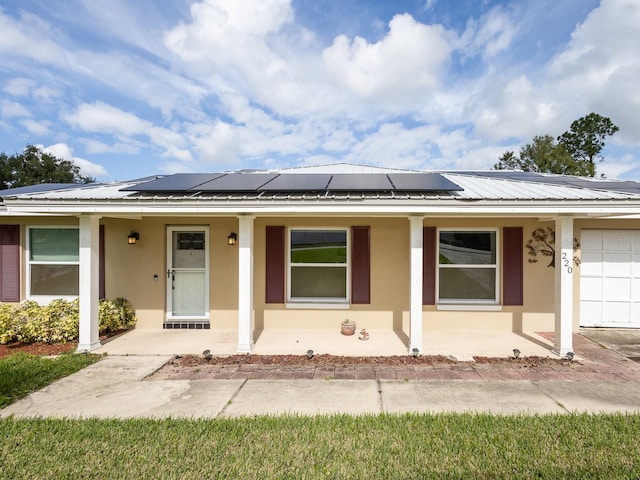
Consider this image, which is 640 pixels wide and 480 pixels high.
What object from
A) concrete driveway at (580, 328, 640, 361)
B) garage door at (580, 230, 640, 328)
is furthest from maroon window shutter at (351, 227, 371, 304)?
garage door at (580, 230, 640, 328)

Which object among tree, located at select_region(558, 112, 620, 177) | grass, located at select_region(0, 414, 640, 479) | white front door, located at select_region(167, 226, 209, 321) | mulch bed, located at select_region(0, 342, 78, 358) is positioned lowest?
mulch bed, located at select_region(0, 342, 78, 358)

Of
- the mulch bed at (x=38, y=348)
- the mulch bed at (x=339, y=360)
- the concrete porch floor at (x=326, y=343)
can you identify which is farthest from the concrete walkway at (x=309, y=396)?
the mulch bed at (x=38, y=348)

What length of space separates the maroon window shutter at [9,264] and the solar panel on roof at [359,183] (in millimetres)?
Answer: 7461

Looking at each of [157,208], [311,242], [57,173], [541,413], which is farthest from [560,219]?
[57,173]

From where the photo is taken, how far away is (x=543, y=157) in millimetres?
26938

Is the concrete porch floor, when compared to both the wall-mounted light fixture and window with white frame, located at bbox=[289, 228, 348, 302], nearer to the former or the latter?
window with white frame, located at bbox=[289, 228, 348, 302]

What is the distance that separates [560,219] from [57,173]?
42.9 meters

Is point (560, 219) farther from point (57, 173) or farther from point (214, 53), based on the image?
point (57, 173)

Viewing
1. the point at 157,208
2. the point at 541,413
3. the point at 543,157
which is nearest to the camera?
the point at 541,413

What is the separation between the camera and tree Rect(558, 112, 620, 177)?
29.4 meters

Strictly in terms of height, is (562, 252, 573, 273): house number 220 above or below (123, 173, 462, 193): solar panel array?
below

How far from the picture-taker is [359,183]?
6.09 metres

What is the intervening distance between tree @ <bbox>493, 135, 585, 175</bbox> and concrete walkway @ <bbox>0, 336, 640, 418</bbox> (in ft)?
90.0

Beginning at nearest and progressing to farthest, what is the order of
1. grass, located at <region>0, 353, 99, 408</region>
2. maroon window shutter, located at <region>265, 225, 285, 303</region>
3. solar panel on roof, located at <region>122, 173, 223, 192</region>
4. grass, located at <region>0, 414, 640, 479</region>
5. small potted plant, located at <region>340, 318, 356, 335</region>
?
grass, located at <region>0, 414, 640, 479</region>, grass, located at <region>0, 353, 99, 408</region>, solar panel on roof, located at <region>122, 173, 223, 192</region>, small potted plant, located at <region>340, 318, 356, 335</region>, maroon window shutter, located at <region>265, 225, 285, 303</region>
